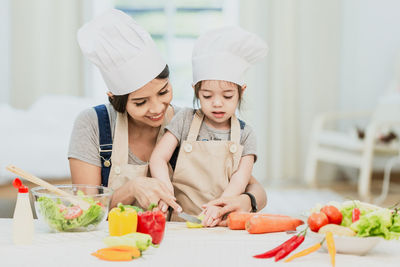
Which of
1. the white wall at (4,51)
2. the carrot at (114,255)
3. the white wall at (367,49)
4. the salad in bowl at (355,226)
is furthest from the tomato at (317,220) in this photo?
the white wall at (4,51)

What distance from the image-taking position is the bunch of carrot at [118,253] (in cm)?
138

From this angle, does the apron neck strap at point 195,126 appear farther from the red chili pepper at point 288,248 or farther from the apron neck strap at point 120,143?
the red chili pepper at point 288,248

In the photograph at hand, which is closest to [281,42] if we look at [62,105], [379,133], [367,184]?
[379,133]

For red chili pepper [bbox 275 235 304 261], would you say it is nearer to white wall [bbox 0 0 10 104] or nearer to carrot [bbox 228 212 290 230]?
carrot [bbox 228 212 290 230]

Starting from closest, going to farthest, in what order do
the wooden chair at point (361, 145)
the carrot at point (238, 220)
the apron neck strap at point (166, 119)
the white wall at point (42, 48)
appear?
the carrot at point (238, 220)
the apron neck strap at point (166, 119)
the wooden chair at point (361, 145)
the white wall at point (42, 48)

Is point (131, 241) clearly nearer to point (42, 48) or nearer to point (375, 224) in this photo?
point (375, 224)

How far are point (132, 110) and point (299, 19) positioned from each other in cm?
430

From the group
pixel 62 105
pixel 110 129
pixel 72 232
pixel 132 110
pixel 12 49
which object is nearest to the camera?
pixel 72 232

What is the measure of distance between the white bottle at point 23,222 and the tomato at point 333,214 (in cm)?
76

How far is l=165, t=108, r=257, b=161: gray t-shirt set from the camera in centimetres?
205

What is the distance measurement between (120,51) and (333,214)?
2.75 ft

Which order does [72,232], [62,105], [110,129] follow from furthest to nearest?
[62,105] → [110,129] → [72,232]

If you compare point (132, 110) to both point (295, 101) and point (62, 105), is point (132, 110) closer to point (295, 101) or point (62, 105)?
point (62, 105)

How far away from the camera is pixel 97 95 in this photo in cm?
589
